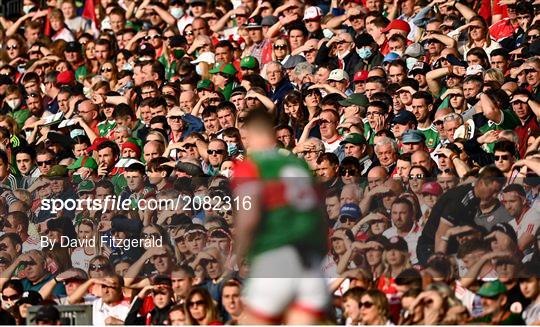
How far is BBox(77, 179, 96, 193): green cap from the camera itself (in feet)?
44.2

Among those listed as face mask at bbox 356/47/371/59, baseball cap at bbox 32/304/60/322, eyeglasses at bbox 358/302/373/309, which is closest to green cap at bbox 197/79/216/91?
face mask at bbox 356/47/371/59

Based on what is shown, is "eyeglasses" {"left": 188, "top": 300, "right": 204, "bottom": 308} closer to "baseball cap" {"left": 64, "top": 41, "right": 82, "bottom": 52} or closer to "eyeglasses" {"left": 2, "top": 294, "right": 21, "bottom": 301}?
"eyeglasses" {"left": 2, "top": 294, "right": 21, "bottom": 301}

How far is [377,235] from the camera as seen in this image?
476 inches

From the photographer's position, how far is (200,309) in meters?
11.5

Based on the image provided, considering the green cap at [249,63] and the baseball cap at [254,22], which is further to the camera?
the baseball cap at [254,22]

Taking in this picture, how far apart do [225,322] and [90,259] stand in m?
1.65

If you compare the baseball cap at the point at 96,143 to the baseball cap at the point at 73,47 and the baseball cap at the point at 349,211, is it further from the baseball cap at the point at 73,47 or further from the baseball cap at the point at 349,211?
the baseball cap at the point at 349,211

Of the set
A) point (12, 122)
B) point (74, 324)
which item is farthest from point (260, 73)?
point (74, 324)

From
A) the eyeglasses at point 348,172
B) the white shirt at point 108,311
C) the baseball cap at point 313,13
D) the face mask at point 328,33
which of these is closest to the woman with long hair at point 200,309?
the white shirt at point 108,311

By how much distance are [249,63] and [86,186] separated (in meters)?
4.00

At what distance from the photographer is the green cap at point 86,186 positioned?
44.2 feet

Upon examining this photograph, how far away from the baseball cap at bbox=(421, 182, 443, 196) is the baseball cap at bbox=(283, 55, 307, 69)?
472 cm

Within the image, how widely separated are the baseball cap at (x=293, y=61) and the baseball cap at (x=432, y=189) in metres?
4.72

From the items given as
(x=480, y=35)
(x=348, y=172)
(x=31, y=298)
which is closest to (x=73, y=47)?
(x=480, y=35)
